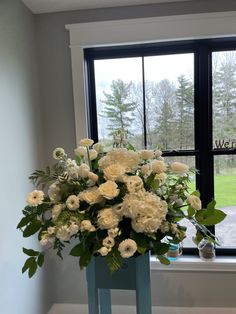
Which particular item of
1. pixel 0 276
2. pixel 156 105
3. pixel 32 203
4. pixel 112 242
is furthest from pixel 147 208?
pixel 156 105

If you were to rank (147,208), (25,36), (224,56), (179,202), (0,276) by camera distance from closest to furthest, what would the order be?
(147,208) → (179,202) → (0,276) → (25,36) → (224,56)

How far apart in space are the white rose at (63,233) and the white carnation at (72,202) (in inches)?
2.8

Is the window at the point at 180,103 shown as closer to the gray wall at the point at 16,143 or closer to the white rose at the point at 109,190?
the gray wall at the point at 16,143

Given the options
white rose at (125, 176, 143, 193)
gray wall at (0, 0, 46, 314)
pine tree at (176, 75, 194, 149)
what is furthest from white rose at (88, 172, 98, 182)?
pine tree at (176, 75, 194, 149)

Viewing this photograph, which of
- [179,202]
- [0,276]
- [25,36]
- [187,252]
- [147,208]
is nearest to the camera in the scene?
[147,208]

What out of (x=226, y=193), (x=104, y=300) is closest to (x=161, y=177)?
(x=104, y=300)

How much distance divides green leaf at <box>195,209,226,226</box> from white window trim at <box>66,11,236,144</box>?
4.11ft

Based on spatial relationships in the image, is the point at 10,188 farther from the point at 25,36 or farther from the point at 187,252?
the point at 187,252

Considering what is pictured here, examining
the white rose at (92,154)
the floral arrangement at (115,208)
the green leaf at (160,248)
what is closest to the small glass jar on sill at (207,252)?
the floral arrangement at (115,208)

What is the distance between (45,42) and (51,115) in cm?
50

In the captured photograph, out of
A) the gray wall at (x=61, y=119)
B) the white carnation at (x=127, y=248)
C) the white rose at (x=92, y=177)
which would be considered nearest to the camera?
the white carnation at (x=127, y=248)

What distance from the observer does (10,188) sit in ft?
5.82

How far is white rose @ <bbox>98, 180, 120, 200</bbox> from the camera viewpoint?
106 cm

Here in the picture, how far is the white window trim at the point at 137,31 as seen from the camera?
2021 mm
